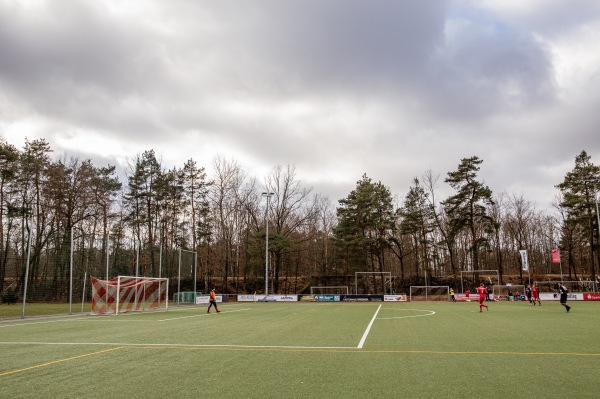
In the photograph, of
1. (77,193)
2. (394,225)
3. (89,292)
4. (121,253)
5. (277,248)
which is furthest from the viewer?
(394,225)

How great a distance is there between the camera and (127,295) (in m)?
28.5

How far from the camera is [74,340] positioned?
41.0ft

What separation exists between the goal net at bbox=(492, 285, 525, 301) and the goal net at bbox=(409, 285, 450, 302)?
524 centimetres

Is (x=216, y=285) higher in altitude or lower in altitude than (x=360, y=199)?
lower

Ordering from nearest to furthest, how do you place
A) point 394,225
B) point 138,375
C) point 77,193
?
point 138,375
point 77,193
point 394,225

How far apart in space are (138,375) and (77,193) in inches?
1793

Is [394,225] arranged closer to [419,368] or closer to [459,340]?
[459,340]

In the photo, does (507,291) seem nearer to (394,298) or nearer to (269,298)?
(394,298)

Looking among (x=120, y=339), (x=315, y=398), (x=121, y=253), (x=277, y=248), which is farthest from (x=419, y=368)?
(x=277, y=248)

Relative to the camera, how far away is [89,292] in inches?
1393

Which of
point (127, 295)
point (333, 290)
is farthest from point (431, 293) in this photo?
point (127, 295)

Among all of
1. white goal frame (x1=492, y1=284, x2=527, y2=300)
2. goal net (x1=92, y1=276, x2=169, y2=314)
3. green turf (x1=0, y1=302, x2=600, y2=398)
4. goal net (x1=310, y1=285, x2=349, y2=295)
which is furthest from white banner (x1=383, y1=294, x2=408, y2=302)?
green turf (x1=0, y1=302, x2=600, y2=398)

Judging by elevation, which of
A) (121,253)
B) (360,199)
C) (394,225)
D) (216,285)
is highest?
(360,199)

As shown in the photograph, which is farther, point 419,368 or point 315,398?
point 419,368
